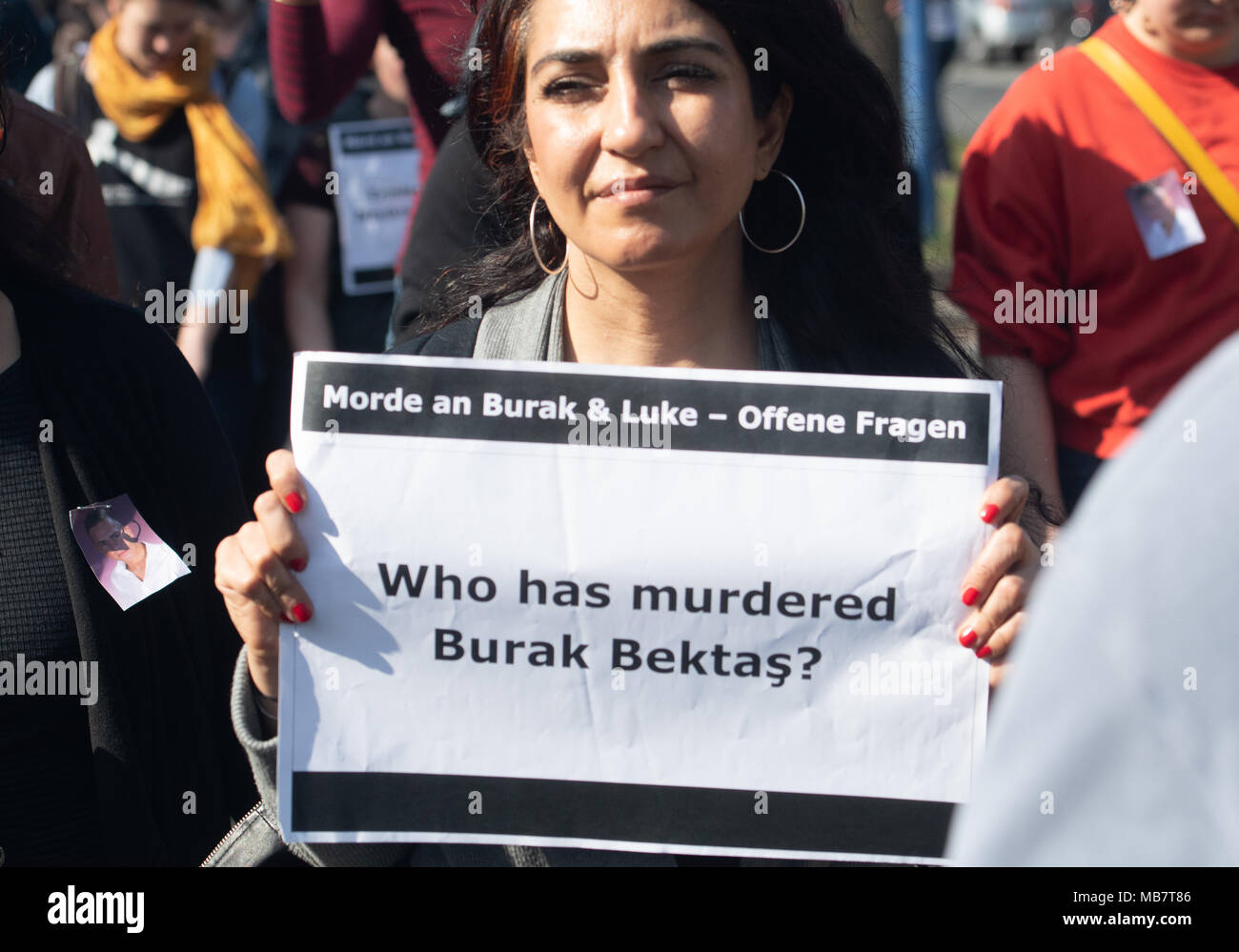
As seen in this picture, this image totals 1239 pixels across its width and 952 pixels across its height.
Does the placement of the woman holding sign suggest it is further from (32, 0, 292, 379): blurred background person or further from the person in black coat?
(32, 0, 292, 379): blurred background person

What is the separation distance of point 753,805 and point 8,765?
1168 millimetres

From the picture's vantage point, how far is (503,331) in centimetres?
228

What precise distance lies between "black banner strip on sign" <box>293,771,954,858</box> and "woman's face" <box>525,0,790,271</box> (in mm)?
789

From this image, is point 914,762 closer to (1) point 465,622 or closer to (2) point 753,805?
(2) point 753,805

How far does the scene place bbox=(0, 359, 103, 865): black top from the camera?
2178 millimetres

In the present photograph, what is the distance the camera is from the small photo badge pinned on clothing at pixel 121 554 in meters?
2.21

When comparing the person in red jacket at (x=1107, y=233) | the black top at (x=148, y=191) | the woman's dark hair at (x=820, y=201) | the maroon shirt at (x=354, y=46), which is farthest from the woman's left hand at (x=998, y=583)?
the black top at (x=148, y=191)

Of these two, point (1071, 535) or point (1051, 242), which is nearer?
point (1071, 535)

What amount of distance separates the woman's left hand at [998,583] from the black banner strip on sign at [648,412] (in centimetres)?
7

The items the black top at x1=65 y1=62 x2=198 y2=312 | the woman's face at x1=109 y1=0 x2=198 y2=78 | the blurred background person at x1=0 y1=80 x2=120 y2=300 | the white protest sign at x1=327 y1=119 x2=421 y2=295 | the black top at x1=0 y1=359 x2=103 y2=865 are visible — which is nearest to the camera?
the black top at x1=0 y1=359 x2=103 y2=865

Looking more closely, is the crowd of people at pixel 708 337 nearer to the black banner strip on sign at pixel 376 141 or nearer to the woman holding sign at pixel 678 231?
the woman holding sign at pixel 678 231

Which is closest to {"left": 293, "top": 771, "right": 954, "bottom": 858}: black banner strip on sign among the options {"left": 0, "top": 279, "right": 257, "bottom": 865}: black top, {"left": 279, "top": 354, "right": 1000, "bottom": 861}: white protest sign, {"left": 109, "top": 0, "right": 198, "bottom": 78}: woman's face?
{"left": 279, "top": 354, "right": 1000, "bottom": 861}: white protest sign

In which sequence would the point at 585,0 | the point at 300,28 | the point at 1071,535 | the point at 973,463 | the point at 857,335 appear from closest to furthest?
the point at 1071,535 → the point at 973,463 → the point at 585,0 → the point at 857,335 → the point at 300,28
